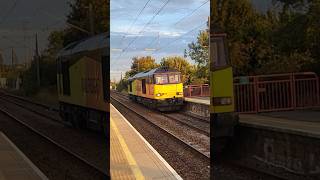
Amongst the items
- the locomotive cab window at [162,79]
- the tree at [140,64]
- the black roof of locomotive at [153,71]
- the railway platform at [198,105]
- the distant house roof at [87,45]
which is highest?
the distant house roof at [87,45]

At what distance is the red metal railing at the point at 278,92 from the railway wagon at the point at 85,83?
11.4 m

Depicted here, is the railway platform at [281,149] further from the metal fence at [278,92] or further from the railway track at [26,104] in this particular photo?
the railway track at [26,104]

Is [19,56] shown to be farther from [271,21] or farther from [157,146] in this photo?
[271,21]

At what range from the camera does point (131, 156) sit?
2596 millimetres

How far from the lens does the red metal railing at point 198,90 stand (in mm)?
2830

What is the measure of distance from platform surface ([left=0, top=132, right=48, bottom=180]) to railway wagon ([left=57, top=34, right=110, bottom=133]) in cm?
38

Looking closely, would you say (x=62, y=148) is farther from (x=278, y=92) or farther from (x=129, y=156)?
(x=278, y=92)

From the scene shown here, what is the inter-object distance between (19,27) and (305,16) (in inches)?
465

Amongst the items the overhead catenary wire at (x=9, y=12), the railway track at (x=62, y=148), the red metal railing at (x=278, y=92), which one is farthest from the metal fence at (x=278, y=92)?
the overhead catenary wire at (x=9, y=12)

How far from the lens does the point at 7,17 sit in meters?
3.26

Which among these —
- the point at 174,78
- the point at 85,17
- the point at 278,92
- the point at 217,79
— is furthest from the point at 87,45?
the point at 278,92

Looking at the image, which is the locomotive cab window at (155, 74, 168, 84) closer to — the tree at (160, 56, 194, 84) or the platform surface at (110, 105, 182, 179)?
the tree at (160, 56, 194, 84)

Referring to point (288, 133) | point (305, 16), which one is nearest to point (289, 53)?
point (305, 16)

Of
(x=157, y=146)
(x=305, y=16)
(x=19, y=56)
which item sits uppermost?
(x=305, y=16)
